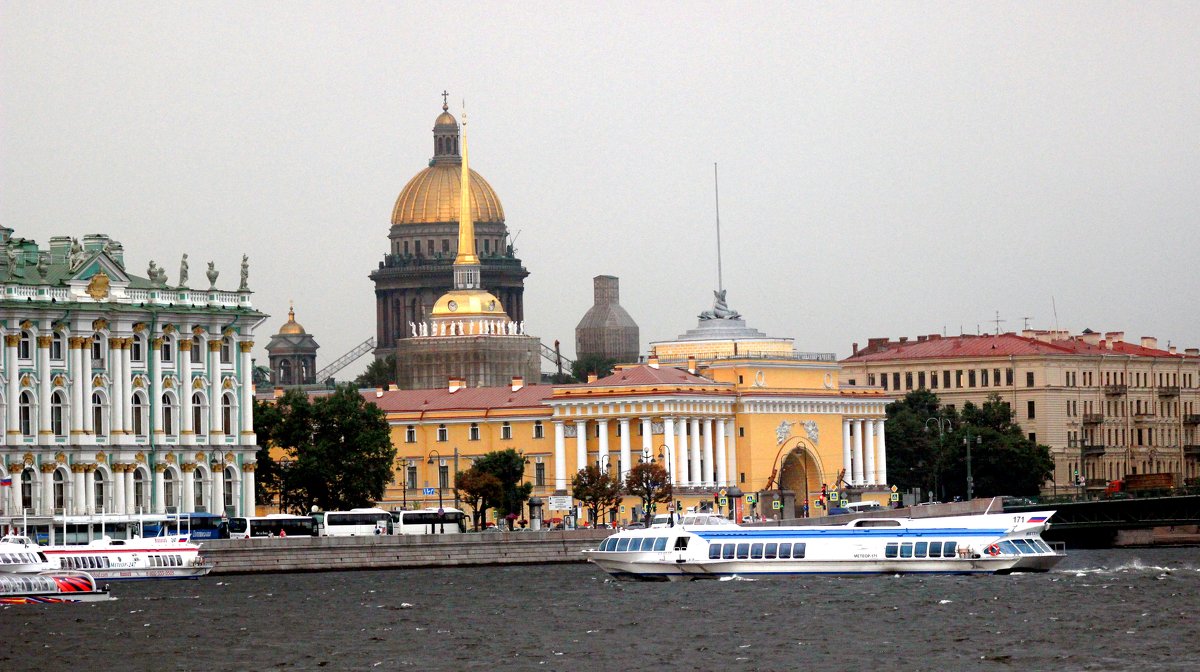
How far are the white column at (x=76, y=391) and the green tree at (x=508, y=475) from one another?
26.0 metres

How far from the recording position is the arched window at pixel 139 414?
108 meters

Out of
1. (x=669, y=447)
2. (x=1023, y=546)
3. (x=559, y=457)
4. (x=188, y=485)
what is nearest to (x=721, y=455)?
A: (x=669, y=447)

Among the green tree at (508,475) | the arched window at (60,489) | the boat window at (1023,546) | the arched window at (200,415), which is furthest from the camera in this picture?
the green tree at (508,475)

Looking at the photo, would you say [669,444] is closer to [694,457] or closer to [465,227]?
[694,457]

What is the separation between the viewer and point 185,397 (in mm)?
108938

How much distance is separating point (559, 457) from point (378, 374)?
49221 mm

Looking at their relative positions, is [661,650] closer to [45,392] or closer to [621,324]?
[45,392]

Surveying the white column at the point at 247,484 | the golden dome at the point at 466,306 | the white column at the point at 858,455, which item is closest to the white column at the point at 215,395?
the white column at the point at 247,484

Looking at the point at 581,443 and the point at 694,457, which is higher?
the point at 581,443

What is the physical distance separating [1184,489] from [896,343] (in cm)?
4585

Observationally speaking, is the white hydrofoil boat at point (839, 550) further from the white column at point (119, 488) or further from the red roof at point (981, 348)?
the red roof at point (981, 348)

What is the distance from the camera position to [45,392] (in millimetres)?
104625

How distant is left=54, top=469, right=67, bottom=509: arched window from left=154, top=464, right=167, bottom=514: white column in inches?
142

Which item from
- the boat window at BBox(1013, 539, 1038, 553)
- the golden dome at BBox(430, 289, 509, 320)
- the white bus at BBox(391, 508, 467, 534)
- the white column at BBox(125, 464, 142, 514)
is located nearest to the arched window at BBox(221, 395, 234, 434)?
the white column at BBox(125, 464, 142, 514)
